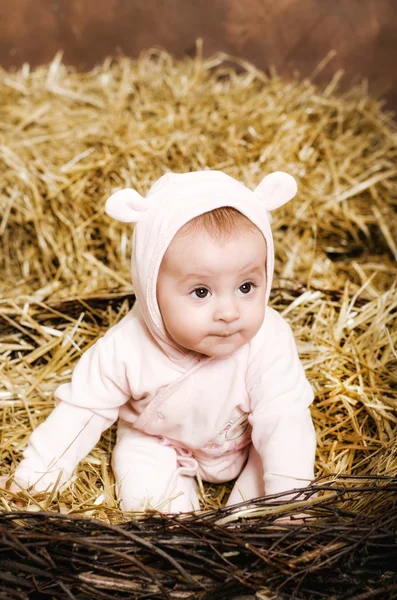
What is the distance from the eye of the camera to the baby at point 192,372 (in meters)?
1.54

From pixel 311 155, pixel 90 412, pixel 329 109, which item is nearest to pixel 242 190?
pixel 90 412

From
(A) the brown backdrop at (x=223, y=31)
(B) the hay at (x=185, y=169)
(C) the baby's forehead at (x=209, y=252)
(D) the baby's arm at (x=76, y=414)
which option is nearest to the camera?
(C) the baby's forehead at (x=209, y=252)

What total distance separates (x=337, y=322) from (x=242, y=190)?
75cm

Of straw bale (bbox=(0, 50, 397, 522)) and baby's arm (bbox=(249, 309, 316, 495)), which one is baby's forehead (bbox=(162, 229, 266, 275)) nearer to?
baby's arm (bbox=(249, 309, 316, 495))

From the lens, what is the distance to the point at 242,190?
1.61 metres

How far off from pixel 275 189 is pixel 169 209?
27 centimetres

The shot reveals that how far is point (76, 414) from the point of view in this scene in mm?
1778

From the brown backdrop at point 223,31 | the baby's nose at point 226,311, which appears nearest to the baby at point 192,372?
the baby's nose at point 226,311

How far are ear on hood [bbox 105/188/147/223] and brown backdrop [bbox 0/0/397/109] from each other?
1.90m

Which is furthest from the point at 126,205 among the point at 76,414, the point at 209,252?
the point at 76,414

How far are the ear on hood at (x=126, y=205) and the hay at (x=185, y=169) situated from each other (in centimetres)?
65

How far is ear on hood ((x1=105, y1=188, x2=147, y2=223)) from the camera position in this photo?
1587 millimetres

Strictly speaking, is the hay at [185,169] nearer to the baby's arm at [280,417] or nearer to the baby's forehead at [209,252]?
the baby's arm at [280,417]

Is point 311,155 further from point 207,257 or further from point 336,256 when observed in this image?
point 207,257
